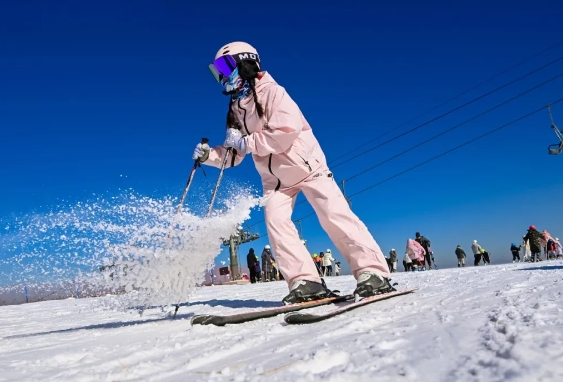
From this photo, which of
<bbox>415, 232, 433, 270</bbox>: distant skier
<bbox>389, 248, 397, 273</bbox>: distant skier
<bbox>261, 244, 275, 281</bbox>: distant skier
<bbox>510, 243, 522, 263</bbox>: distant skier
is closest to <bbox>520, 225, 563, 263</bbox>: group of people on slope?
<bbox>510, 243, 522, 263</bbox>: distant skier

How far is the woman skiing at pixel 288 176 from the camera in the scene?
3213 millimetres

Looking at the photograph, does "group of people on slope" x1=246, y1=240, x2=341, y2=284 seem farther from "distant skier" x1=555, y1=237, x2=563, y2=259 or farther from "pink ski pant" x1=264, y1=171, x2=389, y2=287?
"pink ski pant" x1=264, y1=171, x2=389, y2=287

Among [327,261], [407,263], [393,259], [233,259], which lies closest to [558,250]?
[407,263]

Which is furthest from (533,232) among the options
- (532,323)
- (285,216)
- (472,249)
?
(532,323)

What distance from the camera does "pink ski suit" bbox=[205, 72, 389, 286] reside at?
127 inches

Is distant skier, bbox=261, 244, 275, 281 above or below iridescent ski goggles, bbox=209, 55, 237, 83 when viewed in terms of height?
below

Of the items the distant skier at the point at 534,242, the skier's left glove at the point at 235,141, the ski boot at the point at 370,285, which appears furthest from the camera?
the distant skier at the point at 534,242

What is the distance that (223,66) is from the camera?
3658mm

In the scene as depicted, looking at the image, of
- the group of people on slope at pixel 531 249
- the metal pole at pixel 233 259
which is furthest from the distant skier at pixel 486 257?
the metal pole at pixel 233 259

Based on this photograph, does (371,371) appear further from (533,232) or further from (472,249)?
(472,249)

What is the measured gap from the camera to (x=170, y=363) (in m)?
1.57

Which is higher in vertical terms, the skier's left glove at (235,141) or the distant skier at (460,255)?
the skier's left glove at (235,141)

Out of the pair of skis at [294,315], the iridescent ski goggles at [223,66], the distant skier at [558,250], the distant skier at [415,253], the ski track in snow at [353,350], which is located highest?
the iridescent ski goggles at [223,66]

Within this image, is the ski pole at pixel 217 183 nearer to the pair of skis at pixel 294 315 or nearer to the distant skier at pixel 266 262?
the pair of skis at pixel 294 315
